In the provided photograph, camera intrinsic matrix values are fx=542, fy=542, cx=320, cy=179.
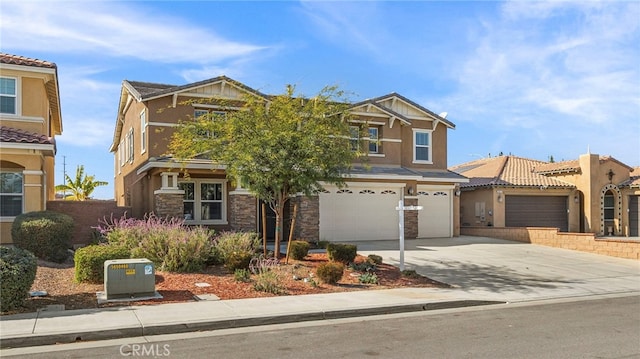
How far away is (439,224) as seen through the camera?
1027 inches

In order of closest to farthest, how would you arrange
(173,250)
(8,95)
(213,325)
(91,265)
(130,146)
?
(213,325)
(91,265)
(173,250)
(8,95)
(130,146)

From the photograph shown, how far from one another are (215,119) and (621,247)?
16.0m

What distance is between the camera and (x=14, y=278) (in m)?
9.52

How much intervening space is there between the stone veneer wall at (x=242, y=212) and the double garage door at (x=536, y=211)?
1391cm

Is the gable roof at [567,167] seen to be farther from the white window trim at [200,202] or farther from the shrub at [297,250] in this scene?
the shrub at [297,250]

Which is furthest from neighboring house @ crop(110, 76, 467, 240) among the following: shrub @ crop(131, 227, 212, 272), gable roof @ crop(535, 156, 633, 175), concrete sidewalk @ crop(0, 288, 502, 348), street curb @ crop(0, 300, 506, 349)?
street curb @ crop(0, 300, 506, 349)

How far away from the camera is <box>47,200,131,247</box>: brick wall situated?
19250mm

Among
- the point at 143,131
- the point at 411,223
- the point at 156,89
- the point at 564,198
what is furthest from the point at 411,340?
Answer: the point at 564,198

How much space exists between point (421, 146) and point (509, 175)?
5850 millimetres

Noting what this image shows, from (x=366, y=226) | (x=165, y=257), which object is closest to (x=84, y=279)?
(x=165, y=257)

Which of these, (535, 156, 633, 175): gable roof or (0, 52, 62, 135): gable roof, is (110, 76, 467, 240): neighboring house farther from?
(535, 156, 633, 175): gable roof

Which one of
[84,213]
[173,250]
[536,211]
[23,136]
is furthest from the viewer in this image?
[536,211]

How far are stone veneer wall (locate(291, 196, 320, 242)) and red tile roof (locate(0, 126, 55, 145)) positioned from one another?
31.8ft

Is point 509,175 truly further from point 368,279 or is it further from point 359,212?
point 368,279
